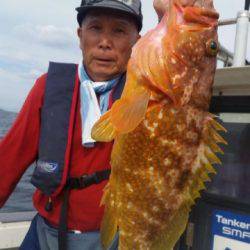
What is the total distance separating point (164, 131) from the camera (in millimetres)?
2227

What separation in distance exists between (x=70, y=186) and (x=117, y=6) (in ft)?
4.07

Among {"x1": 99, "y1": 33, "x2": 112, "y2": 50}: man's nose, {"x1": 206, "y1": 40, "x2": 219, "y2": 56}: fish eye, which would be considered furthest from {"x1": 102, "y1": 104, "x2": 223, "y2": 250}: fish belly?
{"x1": 99, "y1": 33, "x2": 112, "y2": 50}: man's nose

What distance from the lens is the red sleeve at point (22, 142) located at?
309 cm

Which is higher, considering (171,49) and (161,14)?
(161,14)

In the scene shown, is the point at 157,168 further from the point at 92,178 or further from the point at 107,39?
the point at 107,39

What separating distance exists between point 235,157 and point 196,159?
6.64 ft

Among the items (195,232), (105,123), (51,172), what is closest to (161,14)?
(105,123)

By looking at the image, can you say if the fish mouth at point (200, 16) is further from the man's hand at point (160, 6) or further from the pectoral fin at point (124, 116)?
the pectoral fin at point (124, 116)

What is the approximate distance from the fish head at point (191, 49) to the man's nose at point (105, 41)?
761 millimetres

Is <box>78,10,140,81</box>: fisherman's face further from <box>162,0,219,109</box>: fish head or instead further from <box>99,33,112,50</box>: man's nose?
<box>162,0,219,109</box>: fish head

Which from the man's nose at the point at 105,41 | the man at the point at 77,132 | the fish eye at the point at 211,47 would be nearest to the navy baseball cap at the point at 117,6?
the man at the point at 77,132

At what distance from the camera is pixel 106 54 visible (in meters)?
3.01

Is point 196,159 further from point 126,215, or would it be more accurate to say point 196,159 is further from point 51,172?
point 51,172

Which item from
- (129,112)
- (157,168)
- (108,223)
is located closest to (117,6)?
(129,112)
